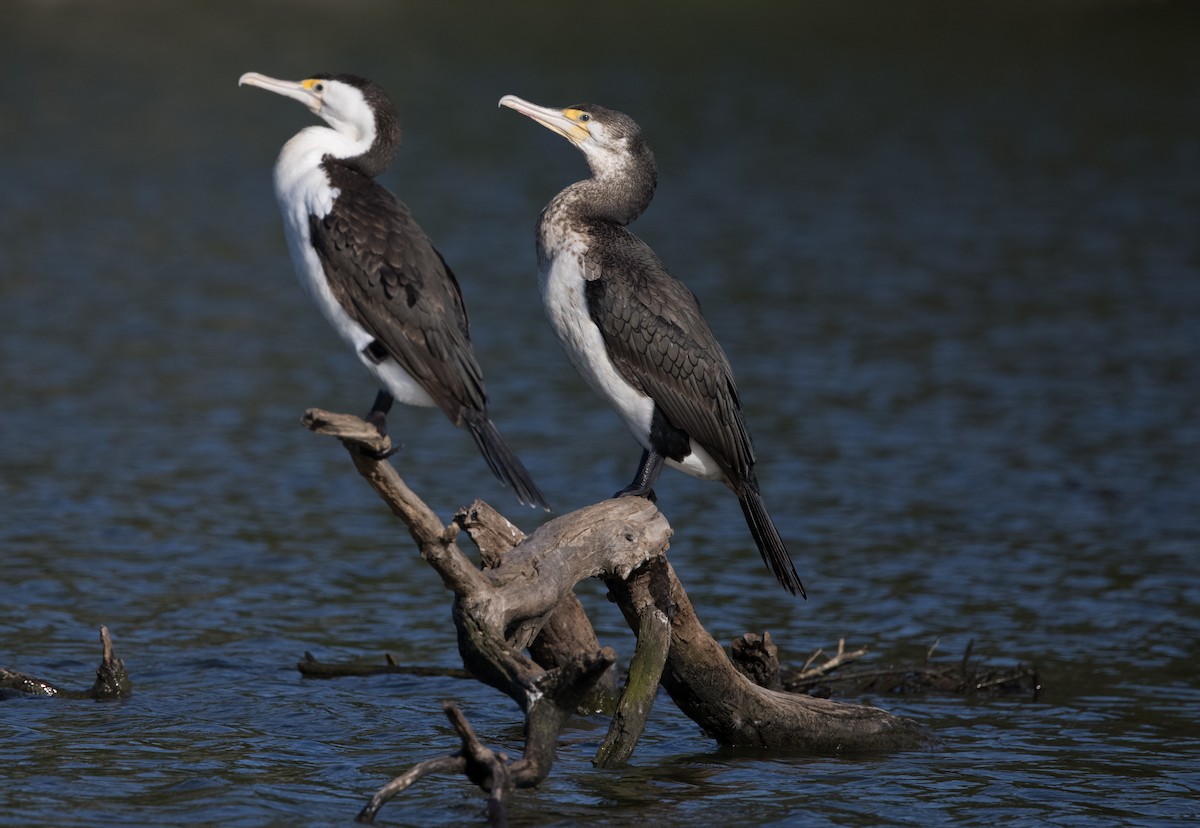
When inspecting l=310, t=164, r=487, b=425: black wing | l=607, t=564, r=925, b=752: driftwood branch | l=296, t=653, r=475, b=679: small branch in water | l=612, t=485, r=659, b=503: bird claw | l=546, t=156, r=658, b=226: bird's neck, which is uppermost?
l=546, t=156, r=658, b=226: bird's neck

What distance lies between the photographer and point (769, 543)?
7496mm

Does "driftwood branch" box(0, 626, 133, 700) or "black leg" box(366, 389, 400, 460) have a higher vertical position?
"black leg" box(366, 389, 400, 460)

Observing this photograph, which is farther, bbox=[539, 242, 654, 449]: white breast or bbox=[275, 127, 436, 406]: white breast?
bbox=[539, 242, 654, 449]: white breast

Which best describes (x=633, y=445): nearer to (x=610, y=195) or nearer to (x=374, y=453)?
(x=610, y=195)

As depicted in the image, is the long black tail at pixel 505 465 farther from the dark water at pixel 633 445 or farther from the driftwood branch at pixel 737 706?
the dark water at pixel 633 445

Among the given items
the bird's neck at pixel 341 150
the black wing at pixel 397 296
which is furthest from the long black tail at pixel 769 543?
the bird's neck at pixel 341 150

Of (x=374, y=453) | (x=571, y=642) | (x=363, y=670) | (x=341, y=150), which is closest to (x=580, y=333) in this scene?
(x=341, y=150)

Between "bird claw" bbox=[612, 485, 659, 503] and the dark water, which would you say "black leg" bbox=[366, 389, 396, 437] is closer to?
"bird claw" bbox=[612, 485, 659, 503]

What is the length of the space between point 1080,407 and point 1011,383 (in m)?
0.80

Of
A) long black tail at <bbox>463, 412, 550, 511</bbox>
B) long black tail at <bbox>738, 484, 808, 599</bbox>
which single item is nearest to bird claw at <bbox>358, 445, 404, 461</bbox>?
long black tail at <bbox>463, 412, 550, 511</bbox>

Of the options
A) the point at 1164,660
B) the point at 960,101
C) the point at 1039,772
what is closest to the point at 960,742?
the point at 1039,772

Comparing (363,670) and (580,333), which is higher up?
(580,333)

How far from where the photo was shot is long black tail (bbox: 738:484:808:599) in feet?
24.5

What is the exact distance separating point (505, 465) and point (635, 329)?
2.89ft
